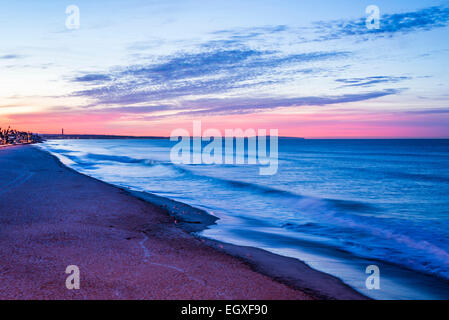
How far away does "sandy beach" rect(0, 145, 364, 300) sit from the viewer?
17.1 feet

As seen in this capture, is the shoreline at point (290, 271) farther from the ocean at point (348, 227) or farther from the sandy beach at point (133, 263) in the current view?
the ocean at point (348, 227)

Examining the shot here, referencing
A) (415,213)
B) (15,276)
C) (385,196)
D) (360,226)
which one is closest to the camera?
(15,276)

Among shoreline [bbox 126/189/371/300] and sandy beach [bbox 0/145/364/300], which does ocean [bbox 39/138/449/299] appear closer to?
shoreline [bbox 126/189/371/300]

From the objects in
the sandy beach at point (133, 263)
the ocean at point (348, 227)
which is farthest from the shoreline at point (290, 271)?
the ocean at point (348, 227)

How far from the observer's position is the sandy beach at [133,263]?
523 cm

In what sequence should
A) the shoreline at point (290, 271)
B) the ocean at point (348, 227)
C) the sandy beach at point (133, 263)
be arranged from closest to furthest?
the sandy beach at point (133, 263)
the shoreline at point (290, 271)
the ocean at point (348, 227)

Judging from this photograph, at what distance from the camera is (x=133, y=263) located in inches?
252

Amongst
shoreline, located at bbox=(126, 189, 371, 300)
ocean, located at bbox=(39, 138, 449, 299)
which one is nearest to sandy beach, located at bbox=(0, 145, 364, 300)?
shoreline, located at bbox=(126, 189, 371, 300)

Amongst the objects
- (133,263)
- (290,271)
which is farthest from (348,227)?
(133,263)
